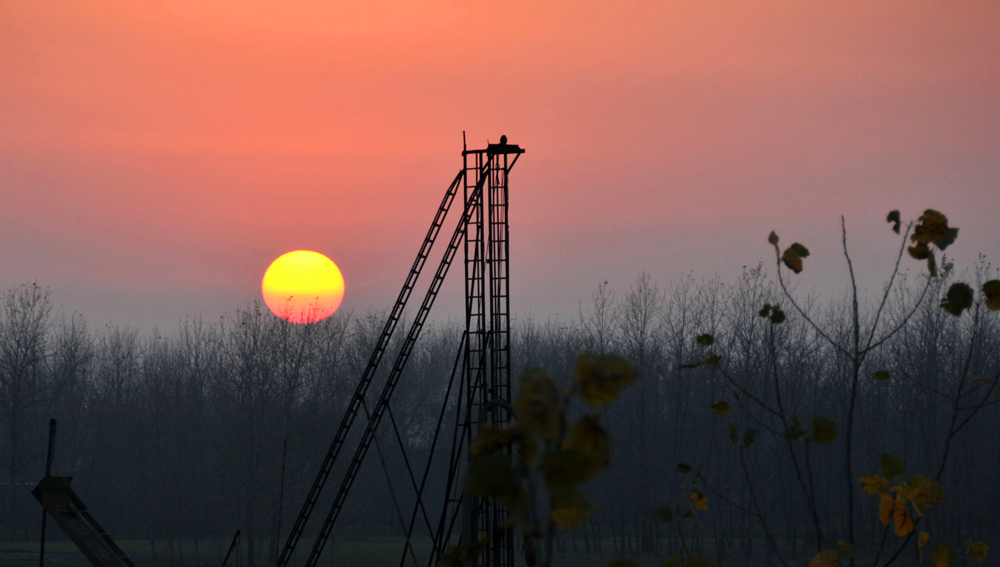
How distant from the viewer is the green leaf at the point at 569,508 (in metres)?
1.77

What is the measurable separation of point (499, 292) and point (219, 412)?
38.9m

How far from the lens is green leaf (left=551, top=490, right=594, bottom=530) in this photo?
177 centimetres

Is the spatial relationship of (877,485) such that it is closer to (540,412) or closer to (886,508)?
(886,508)

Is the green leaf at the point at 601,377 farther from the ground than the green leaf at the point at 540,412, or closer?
farther from the ground

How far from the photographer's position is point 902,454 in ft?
166

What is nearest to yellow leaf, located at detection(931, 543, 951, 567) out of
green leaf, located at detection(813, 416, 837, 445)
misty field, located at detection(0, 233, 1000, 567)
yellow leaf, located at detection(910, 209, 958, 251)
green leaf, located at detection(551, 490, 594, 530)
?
green leaf, located at detection(813, 416, 837, 445)

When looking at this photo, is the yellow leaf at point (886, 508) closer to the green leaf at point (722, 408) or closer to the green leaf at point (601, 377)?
the green leaf at point (722, 408)

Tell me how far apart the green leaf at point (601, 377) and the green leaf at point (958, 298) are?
264 centimetres

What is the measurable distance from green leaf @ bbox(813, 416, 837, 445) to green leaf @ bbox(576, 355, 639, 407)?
103 inches

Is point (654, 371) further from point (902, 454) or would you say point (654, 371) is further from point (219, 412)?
point (219, 412)

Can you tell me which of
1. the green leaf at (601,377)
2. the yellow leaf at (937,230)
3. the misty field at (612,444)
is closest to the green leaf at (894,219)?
the yellow leaf at (937,230)

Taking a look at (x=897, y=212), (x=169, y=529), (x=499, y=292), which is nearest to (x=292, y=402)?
(x=169, y=529)

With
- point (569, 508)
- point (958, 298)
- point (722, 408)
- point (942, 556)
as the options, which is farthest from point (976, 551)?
point (569, 508)

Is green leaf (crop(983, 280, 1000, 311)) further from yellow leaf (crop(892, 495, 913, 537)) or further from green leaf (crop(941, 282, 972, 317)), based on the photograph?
yellow leaf (crop(892, 495, 913, 537))
